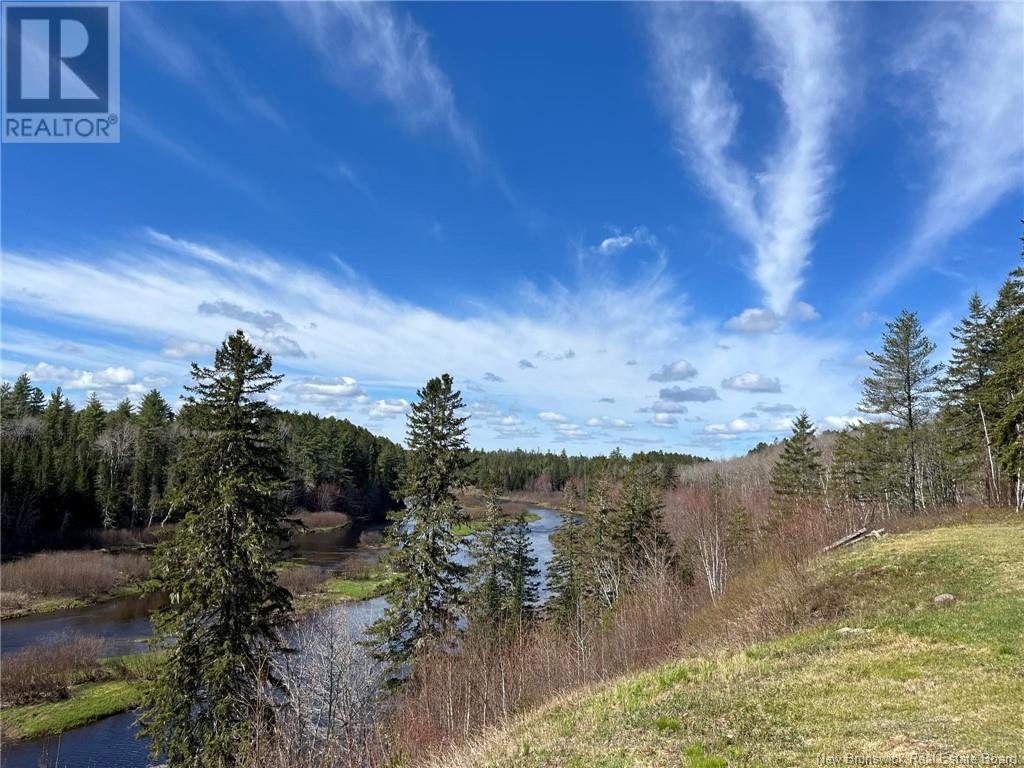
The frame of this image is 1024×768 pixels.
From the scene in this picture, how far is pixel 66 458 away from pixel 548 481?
139m

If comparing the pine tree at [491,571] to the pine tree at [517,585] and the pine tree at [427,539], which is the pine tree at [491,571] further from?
the pine tree at [427,539]

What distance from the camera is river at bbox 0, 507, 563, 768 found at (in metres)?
24.1

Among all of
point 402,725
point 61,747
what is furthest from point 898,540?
point 61,747

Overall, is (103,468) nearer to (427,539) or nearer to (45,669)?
(45,669)

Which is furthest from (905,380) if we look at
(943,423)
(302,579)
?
(302,579)

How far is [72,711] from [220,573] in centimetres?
1783

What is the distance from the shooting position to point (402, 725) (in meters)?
19.9

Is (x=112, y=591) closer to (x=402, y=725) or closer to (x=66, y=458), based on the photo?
(x=66, y=458)

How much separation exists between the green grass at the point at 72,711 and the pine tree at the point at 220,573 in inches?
358

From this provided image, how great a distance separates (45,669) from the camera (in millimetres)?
31141

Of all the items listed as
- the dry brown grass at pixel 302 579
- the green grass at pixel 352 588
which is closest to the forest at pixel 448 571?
the green grass at pixel 352 588

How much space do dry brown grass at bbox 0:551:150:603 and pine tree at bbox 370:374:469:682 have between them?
37.1m

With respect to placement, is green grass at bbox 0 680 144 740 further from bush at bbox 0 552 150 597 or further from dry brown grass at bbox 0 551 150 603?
bush at bbox 0 552 150 597

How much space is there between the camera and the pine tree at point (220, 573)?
18.1m
